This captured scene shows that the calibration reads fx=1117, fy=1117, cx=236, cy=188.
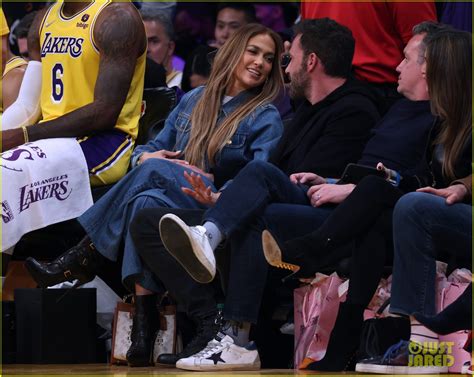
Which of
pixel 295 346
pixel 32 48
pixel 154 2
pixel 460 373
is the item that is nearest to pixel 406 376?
pixel 460 373

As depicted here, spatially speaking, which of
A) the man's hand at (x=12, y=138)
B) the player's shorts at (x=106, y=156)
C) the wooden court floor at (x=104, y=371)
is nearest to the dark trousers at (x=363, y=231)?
the wooden court floor at (x=104, y=371)

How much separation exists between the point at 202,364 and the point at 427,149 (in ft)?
4.51

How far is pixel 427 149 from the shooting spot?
4.95 m

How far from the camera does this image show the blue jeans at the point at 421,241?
176 inches

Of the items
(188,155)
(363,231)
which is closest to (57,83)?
(188,155)

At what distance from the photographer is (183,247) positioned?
4.71 m

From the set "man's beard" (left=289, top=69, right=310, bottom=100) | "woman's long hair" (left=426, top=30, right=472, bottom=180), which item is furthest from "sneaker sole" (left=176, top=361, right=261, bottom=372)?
"man's beard" (left=289, top=69, right=310, bottom=100)

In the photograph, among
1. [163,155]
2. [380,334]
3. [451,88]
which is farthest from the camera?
[163,155]

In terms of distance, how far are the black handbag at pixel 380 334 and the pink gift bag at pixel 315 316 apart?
11.7 inches

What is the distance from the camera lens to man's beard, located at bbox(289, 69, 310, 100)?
19.0 feet

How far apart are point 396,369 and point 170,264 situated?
1292 millimetres

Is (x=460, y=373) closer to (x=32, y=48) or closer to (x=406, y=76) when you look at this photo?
(x=406, y=76)

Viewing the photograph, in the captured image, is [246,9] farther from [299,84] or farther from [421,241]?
[421,241]

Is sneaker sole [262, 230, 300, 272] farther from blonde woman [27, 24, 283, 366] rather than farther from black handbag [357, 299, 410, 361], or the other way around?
blonde woman [27, 24, 283, 366]
